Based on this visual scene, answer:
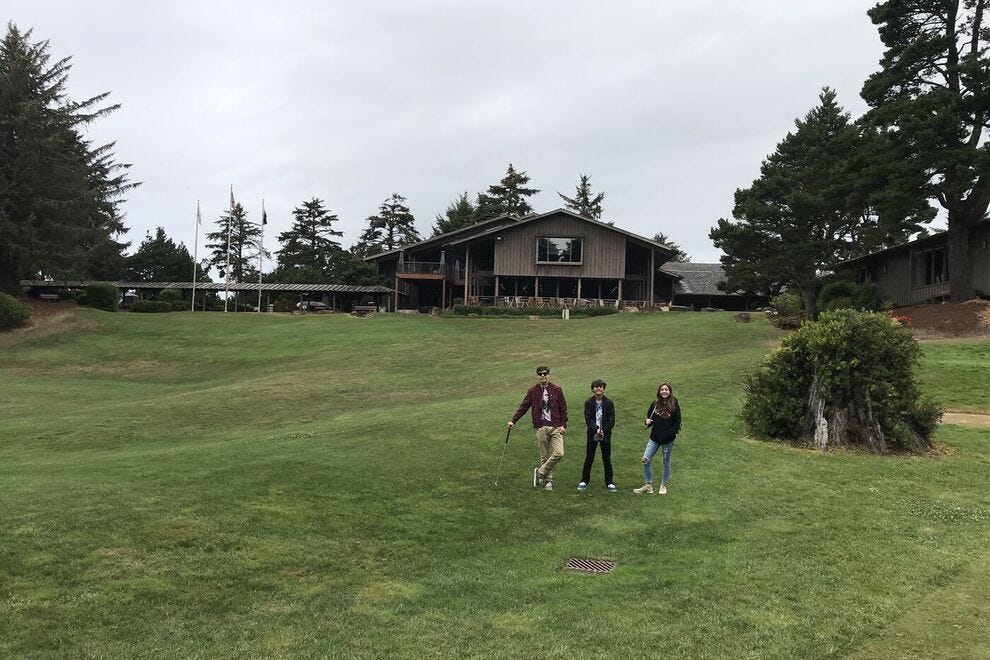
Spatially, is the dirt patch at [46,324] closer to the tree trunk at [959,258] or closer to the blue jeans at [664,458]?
the blue jeans at [664,458]

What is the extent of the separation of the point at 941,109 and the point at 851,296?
33.9 feet

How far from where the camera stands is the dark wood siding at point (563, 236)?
50594 millimetres

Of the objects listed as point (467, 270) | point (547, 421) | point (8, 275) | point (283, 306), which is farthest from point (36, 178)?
point (547, 421)

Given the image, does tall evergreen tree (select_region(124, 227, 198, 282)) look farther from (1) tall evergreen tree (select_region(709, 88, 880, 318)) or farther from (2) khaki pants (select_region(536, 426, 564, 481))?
(2) khaki pants (select_region(536, 426, 564, 481))

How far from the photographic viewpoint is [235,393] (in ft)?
72.3

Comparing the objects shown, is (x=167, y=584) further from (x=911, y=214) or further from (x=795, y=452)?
(x=911, y=214)

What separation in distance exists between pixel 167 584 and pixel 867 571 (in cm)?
655

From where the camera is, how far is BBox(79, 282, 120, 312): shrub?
158ft

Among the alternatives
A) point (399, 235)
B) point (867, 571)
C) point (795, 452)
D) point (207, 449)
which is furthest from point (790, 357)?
point (399, 235)

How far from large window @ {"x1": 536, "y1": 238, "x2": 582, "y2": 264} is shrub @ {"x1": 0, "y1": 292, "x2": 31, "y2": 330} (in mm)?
33001

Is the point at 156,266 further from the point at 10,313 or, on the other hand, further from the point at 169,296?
the point at 10,313

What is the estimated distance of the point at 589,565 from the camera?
702 centimetres

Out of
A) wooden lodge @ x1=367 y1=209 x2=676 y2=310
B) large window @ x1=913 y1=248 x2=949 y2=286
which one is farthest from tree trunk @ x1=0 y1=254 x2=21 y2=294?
large window @ x1=913 y1=248 x2=949 y2=286

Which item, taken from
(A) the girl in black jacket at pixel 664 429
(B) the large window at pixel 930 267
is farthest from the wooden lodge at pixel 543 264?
(A) the girl in black jacket at pixel 664 429
